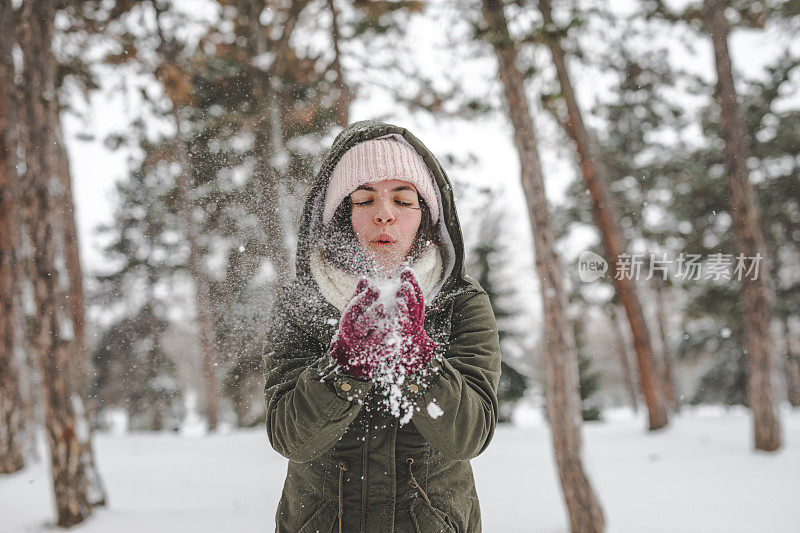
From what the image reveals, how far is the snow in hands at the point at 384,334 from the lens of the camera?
797 millimetres

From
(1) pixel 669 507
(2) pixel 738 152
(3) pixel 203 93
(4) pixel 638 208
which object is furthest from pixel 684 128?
(3) pixel 203 93

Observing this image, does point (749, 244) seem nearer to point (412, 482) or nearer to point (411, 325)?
point (412, 482)

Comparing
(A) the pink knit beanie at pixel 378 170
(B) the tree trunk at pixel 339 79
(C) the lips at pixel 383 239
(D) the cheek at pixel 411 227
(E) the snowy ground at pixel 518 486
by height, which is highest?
(B) the tree trunk at pixel 339 79

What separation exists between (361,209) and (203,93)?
76.5 inches

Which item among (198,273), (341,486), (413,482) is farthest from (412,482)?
(198,273)

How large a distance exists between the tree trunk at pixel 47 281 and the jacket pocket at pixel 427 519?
9.87ft

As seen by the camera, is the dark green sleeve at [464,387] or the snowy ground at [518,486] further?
the snowy ground at [518,486]

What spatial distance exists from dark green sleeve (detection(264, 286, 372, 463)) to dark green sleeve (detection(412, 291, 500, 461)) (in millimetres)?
118

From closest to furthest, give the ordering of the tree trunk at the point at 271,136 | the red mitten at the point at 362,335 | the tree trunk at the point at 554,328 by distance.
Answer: the red mitten at the point at 362,335, the tree trunk at the point at 271,136, the tree trunk at the point at 554,328

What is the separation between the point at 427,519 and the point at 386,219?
1.93ft

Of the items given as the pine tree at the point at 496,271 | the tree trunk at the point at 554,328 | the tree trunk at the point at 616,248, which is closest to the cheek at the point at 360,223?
the pine tree at the point at 496,271

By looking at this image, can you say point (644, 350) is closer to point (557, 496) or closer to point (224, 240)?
point (557, 496)

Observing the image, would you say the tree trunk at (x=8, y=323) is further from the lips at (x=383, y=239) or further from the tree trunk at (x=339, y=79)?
the lips at (x=383, y=239)

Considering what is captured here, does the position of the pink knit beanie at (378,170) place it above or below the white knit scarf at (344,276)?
above
